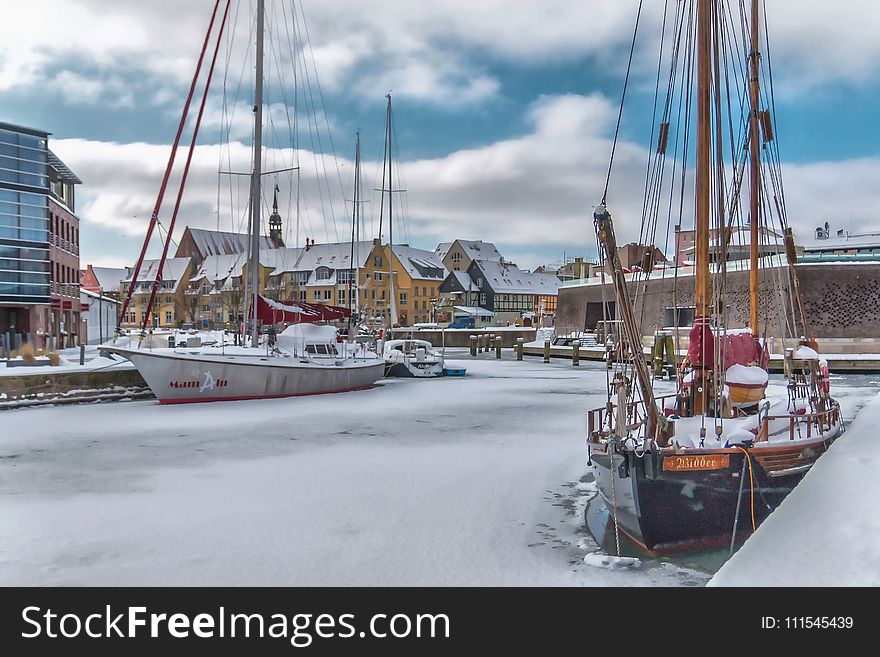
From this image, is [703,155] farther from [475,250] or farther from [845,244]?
[475,250]

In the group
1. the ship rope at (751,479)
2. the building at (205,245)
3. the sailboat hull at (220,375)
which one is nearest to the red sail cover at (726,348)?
the ship rope at (751,479)

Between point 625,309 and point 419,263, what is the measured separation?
316ft

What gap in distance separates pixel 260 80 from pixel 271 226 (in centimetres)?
9508

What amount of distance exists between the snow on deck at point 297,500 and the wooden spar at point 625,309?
6.14ft

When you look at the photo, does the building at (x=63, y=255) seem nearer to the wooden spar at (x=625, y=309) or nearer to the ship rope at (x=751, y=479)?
the wooden spar at (x=625, y=309)

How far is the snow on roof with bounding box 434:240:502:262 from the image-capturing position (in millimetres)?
113188

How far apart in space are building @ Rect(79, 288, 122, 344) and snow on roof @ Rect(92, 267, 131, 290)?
57857 millimetres

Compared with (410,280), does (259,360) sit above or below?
below

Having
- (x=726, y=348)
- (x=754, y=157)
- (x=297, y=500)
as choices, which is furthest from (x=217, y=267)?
(x=726, y=348)

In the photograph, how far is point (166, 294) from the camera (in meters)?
111

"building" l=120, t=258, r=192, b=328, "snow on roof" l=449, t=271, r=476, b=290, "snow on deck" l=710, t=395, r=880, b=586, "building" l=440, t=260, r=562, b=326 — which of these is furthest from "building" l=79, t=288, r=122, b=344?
"snow on roof" l=449, t=271, r=476, b=290

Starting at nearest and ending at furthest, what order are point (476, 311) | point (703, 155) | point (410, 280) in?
point (703, 155) < point (476, 311) < point (410, 280)
